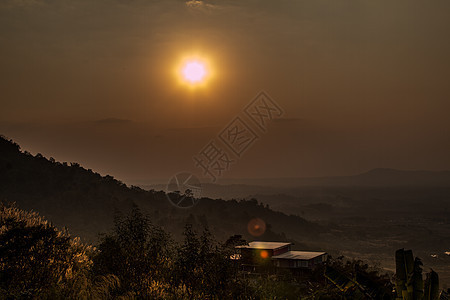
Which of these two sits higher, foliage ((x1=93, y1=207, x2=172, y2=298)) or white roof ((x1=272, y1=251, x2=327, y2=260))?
white roof ((x1=272, y1=251, x2=327, y2=260))

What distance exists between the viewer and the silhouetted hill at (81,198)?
115 metres

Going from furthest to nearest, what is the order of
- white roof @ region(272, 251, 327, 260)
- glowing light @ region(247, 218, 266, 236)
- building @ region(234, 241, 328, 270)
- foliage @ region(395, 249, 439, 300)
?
glowing light @ region(247, 218, 266, 236) < white roof @ region(272, 251, 327, 260) < building @ region(234, 241, 328, 270) < foliage @ region(395, 249, 439, 300)

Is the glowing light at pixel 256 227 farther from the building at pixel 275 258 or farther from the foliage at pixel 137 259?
the foliage at pixel 137 259

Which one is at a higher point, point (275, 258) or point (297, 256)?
point (297, 256)

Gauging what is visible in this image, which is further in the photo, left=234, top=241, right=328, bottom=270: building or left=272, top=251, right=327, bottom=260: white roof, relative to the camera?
left=272, top=251, right=327, bottom=260: white roof

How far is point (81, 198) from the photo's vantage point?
126 meters

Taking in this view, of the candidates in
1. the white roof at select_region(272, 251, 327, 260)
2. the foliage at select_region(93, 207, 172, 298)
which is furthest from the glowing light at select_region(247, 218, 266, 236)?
the foliage at select_region(93, 207, 172, 298)

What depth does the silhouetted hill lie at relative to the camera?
4540 inches

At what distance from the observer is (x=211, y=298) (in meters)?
15.0

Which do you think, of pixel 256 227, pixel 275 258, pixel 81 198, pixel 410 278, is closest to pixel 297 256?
pixel 275 258

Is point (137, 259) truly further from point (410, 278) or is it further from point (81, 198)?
point (81, 198)

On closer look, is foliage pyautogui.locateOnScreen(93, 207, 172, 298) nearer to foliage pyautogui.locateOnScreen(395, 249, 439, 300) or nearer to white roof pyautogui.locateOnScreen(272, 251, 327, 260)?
foliage pyautogui.locateOnScreen(395, 249, 439, 300)

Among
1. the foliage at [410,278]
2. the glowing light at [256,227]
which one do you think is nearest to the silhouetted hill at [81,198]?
the glowing light at [256,227]

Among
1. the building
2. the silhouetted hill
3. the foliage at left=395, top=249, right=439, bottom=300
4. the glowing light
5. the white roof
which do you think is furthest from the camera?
the glowing light
